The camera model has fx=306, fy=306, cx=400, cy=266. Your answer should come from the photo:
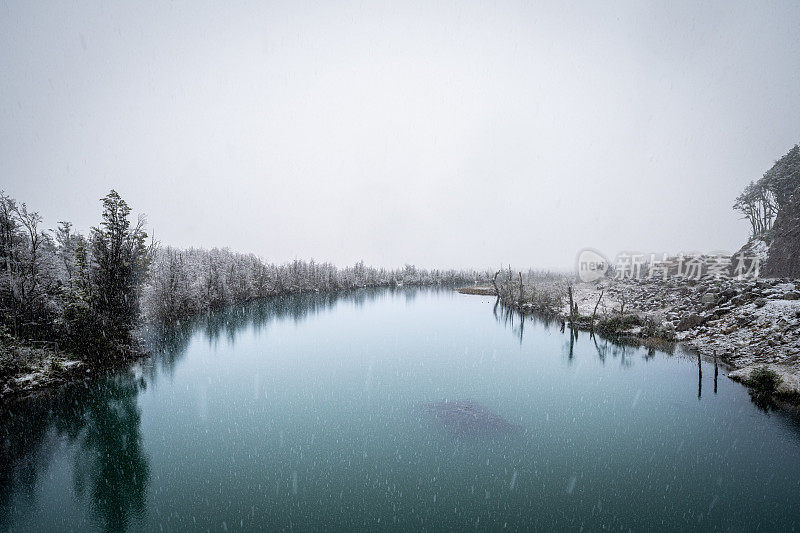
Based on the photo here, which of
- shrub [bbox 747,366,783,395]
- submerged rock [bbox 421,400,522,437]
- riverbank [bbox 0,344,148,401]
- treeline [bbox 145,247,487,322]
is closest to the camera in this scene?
submerged rock [bbox 421,400,522,437]

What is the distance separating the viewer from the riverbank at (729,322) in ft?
82.2

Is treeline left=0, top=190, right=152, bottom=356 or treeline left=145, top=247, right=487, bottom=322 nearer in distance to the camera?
treeline left=0, top=190, right=152, bottom=356

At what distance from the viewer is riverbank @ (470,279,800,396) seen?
82.2ft

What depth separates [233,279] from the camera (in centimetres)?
8150

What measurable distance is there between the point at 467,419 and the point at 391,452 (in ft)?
19.3

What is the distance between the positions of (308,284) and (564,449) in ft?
361

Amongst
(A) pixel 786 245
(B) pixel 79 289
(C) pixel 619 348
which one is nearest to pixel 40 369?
(B) pixel 79 289

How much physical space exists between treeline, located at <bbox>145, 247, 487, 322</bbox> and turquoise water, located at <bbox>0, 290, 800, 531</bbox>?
21137mm

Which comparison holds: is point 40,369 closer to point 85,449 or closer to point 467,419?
point 85,449

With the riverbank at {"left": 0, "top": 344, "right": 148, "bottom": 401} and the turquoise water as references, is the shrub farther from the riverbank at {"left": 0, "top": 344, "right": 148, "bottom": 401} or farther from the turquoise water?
the riverbank at {"left": 0, "top": 344, "right": 148, "bottom": 401}

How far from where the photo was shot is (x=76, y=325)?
2695cm

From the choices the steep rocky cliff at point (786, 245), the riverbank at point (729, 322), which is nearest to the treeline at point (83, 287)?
the riverbank at point (729, 322)

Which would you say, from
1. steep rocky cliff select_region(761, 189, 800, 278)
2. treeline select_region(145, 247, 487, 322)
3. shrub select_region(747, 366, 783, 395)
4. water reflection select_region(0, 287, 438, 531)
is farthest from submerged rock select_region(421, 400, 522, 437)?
steep rocky cliff select_region(761, 189, 800, 278)

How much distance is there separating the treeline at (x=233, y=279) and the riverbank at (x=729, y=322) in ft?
193
